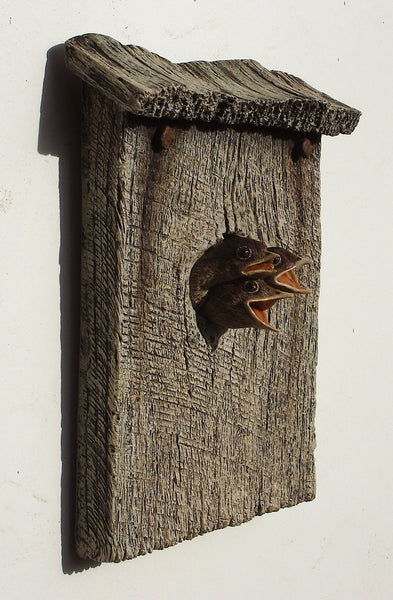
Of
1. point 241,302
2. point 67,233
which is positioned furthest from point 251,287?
point 67,233

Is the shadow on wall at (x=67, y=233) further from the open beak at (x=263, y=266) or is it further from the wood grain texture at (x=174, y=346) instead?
the open beak at (x=263, y=266)

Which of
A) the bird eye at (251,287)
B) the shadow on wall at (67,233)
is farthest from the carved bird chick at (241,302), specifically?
the shadow on wall at (67,233)

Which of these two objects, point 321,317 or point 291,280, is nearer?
point 291,280

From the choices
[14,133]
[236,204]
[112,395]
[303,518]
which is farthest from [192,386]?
[303,518]

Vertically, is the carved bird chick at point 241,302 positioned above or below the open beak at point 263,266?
below

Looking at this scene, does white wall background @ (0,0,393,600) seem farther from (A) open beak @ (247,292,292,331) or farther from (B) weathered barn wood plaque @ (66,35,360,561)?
(A) open beak @ (247,292,292,331)

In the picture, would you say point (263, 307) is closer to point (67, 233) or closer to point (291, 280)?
point (291, 280)

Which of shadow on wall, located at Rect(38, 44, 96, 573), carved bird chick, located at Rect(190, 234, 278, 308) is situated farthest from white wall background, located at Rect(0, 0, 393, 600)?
carved bird chick, located at Rect(190, 234, 278, 308)
